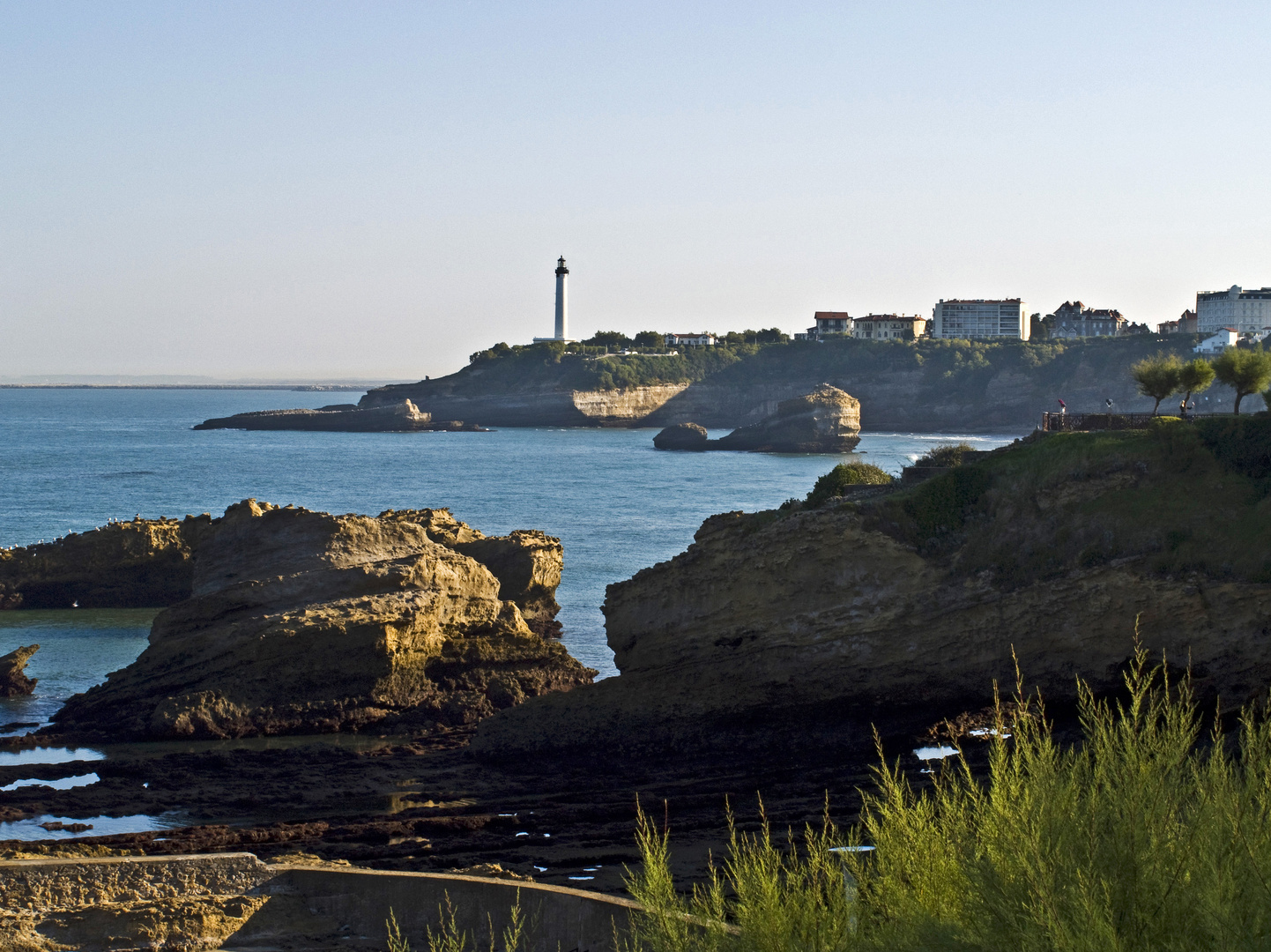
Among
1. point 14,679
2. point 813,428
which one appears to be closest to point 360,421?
point 813,428

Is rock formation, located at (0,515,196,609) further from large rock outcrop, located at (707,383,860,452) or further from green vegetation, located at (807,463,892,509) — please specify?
large rock outcrop, located at (707,383,860,452)

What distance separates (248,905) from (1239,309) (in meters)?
143

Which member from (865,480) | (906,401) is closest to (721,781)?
(865,480)

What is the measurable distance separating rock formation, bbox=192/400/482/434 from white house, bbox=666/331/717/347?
135 feet

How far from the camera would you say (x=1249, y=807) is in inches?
324

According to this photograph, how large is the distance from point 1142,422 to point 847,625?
9.03 metres

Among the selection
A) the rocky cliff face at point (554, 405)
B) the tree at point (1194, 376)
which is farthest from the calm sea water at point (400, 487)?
the tree at point (1194, 376)

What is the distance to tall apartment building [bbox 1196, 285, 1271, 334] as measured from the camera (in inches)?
5344

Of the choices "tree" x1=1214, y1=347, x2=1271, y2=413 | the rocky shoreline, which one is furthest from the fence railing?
"tree" x1=1214, y1=347, x2=1271, y2=413

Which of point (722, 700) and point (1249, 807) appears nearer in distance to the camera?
point (1249, 807)

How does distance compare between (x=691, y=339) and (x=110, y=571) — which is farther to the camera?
(x=691, y=339)

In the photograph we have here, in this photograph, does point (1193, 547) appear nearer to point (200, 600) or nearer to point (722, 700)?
point (722, 700)

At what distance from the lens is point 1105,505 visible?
23359 millimetres

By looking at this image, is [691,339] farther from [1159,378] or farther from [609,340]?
[1159,378]
